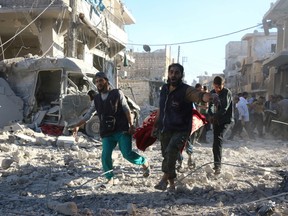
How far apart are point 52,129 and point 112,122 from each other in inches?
242

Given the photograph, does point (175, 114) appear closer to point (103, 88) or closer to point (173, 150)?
point (173, 150)

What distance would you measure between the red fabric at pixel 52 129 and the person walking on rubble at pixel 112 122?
5748 millimetres

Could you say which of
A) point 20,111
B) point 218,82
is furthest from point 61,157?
point 20,111

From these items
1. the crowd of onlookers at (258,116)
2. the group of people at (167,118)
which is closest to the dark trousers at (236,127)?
the crowd of onlookers at (258,116)

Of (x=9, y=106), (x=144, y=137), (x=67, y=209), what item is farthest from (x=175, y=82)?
(x=9, y=106)

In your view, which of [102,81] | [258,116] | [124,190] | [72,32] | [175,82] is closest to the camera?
[175,82]

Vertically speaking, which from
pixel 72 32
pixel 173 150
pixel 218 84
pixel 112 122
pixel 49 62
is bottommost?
pixel 173 150

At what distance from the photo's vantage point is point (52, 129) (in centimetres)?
1011

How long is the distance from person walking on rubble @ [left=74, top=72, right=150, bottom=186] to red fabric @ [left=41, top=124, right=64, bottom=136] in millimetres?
5748

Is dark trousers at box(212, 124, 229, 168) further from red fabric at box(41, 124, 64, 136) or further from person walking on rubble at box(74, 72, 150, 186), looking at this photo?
red fabric at box(41, 124, 64, 136)

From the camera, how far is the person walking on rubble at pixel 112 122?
14.4ft

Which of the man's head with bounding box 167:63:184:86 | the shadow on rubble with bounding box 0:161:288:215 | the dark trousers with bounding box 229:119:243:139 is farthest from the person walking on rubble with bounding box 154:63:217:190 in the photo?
the dark trousers with bounding box 229:119:243:139

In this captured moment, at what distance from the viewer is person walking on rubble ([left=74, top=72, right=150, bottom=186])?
4391mm

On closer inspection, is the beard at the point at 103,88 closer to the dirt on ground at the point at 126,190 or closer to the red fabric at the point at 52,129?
the dirt on ground at the point at 126,190
